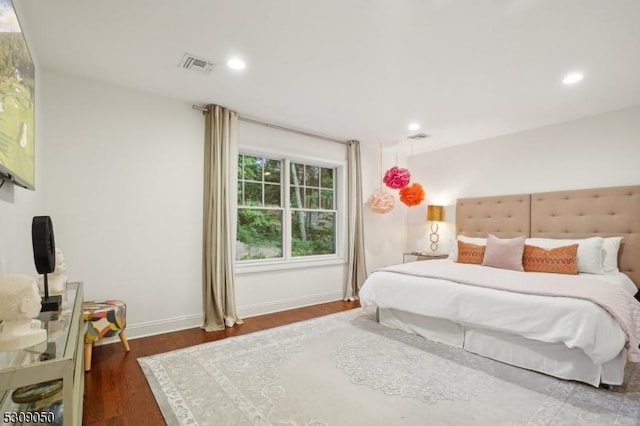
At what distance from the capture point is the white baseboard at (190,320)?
310 centimetres

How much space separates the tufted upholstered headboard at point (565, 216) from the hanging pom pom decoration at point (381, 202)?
3.52 ft

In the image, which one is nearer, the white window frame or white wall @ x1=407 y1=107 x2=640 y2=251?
white wall @ x1=407 y1=107 x2=640 y2=251

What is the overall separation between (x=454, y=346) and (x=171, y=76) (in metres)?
3.48

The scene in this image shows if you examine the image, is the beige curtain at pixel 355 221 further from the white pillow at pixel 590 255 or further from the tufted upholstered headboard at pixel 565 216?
the white pillow at pixel 590 255

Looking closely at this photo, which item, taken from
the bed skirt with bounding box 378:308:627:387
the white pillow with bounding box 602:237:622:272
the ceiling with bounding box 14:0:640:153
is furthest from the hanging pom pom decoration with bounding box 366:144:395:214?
the white pillow with bounding box 602:237:622:272

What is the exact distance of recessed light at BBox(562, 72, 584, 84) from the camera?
9.03ft

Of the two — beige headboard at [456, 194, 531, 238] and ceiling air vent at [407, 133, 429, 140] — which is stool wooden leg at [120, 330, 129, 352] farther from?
beige headboard at [456, 194, 531, 238]

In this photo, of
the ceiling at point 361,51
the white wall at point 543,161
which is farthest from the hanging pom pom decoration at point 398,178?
the ceiling at point 361,51

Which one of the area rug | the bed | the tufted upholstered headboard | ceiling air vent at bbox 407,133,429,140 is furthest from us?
ceiling air vent at bbox 407,133,429,140

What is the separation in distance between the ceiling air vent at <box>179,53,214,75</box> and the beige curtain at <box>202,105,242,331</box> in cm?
77

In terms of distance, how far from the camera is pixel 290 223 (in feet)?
14.4

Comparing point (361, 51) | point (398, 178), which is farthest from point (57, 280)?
point (398, 178)

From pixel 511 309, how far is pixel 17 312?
2837 millimetres

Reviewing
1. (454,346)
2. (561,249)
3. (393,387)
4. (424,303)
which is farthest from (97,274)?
(561,249)
